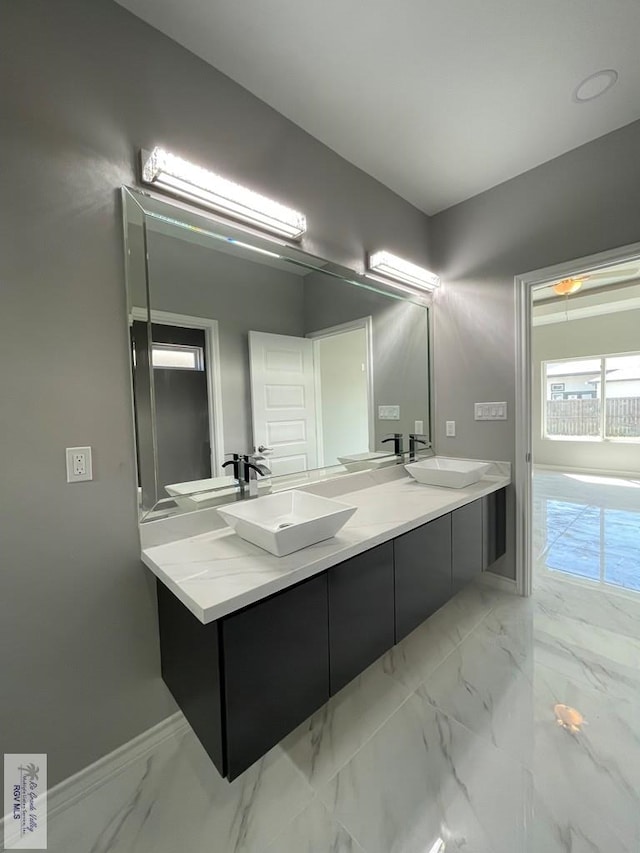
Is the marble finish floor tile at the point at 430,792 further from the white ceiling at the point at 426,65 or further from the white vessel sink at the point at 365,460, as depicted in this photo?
the white ceiling at the point at 426,65

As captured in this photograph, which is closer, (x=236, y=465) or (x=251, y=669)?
(x=251, y=669)

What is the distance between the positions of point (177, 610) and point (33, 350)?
99cm

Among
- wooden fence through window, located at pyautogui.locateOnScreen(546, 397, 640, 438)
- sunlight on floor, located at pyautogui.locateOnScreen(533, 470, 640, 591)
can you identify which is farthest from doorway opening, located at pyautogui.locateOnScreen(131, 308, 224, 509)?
wooden fence through window, located at pyautogui.locateOnScreen(546, 397, 640, 438)

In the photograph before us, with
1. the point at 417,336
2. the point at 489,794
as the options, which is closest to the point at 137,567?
the point at 489,794

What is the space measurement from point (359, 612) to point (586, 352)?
23.1ft

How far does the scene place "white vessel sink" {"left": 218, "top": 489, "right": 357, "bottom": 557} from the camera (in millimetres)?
1242

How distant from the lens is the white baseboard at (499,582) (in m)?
2.52

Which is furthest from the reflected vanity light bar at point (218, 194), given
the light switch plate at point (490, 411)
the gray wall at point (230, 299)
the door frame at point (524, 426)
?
the light switch plate at point (490, 411)

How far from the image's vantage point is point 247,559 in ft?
4.16

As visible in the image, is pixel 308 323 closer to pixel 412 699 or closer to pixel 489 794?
pixel 412 699

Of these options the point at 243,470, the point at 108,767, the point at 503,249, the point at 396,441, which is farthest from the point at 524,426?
the point at 108,767

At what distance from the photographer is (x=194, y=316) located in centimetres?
161

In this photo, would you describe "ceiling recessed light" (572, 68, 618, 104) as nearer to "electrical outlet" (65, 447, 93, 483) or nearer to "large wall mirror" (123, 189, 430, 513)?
"large wall mirror" (123, 189, 430, 513)

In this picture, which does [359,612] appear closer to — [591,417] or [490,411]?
[490,411]
